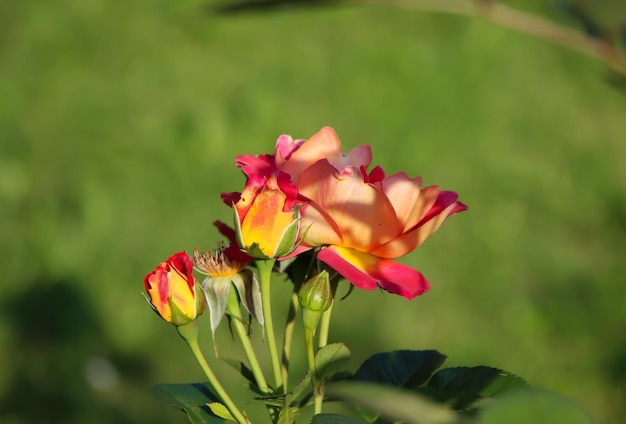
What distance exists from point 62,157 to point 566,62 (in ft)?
5.86

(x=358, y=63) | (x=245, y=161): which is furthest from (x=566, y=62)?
(x=245, y=161)

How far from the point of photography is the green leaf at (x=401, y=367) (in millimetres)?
627

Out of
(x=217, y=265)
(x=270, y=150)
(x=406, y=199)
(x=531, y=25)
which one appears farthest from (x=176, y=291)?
(x=270, y=150)

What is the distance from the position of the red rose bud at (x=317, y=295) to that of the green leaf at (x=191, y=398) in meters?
0.09

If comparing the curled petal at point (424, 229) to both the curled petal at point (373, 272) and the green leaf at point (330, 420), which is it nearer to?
the curled petal at point (373, 272)

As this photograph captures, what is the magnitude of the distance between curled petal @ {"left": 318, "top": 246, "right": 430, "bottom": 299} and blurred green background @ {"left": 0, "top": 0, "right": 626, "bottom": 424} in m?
1.10

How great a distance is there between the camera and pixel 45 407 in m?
1.91

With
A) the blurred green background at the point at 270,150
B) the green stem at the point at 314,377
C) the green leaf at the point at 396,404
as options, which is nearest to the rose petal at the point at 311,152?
the green stem at the point at 314,377

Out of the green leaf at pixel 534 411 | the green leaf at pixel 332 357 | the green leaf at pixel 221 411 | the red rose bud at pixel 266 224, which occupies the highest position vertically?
the red rose bud at pixel 266 224

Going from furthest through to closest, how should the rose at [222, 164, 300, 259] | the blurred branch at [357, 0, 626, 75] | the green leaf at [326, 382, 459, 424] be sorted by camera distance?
1. the rose at [222, 164, 300, 259]
2. the blurred branch at [357, 0, 626, 75]
3. the green leaf at [326, 382, 459, 424]

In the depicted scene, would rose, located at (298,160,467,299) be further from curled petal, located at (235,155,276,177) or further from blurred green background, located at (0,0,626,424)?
blurred green background, located at (0,0,626,424)

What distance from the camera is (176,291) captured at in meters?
0.56

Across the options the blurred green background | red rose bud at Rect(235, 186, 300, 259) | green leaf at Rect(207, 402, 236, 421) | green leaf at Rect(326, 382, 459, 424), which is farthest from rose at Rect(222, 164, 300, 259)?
the blurred green background

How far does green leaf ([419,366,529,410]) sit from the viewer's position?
54 centimetres
